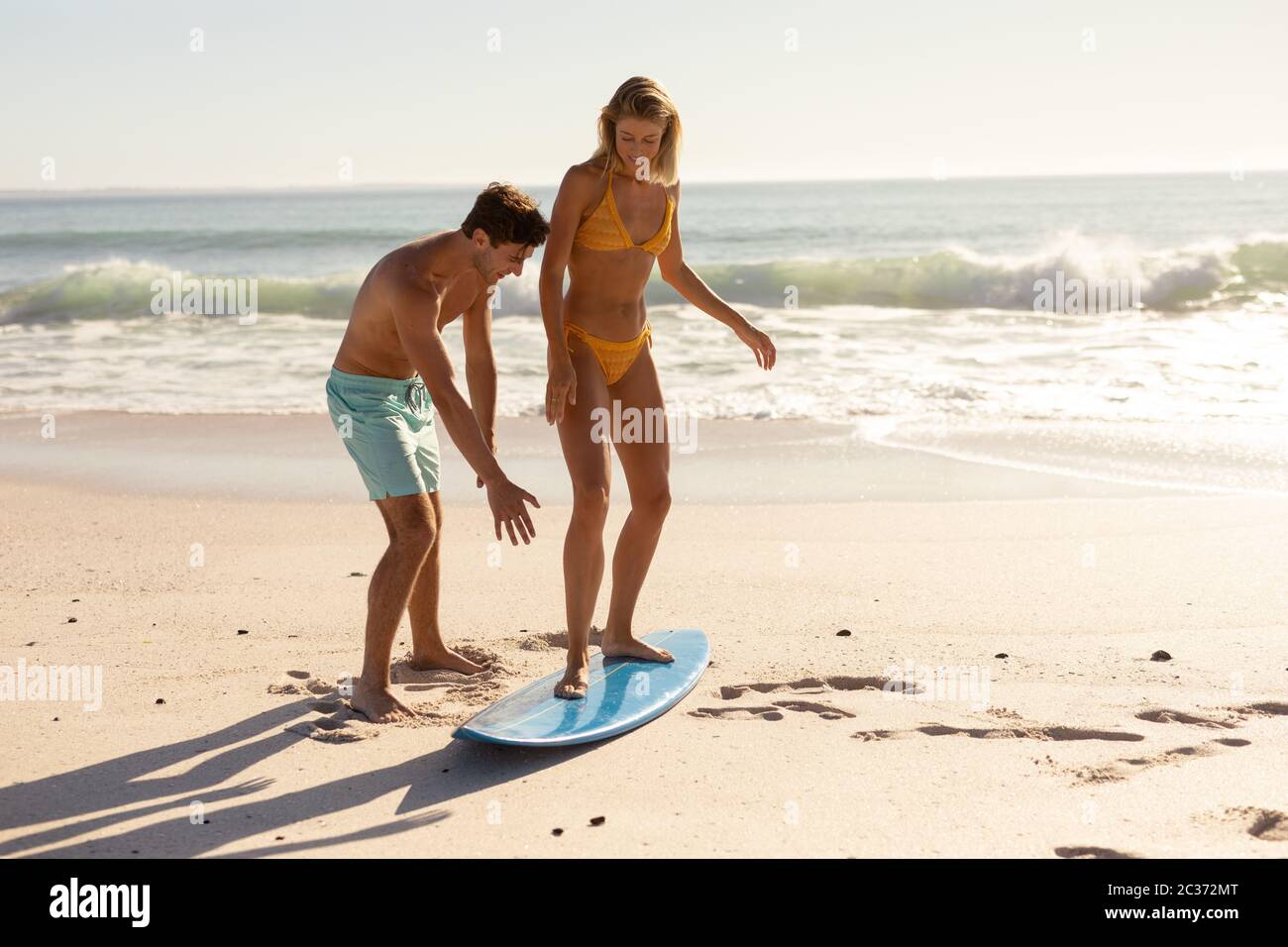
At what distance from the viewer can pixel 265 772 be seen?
3.58 m

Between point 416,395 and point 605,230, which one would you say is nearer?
point 605,230

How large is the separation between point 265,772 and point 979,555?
364cm

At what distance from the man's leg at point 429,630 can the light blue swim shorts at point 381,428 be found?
1.30ft

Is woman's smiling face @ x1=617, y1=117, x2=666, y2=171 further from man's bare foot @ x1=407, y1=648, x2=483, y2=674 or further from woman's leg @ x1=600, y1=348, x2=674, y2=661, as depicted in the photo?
man's bare foot @ x1=407, y1=648, x2=483, y2=674

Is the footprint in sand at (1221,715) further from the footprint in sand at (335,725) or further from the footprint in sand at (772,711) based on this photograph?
the footprint in sand at (335,725)

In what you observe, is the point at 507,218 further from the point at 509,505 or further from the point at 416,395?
the point at 509,505

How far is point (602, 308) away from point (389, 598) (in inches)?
48.1

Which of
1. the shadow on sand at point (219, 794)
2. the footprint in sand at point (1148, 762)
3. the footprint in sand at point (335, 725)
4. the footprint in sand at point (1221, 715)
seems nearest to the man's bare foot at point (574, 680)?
the shadow on sand at point (219, 794)

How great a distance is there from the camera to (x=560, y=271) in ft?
13.2

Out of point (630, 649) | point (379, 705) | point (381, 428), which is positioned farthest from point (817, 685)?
point (381, 428)

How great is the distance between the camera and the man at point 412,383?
3852 millimetres

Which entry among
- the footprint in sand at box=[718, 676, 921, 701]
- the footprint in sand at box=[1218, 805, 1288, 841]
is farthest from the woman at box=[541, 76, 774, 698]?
the footprint in sand at box=[1218, 805, 1288, 841]
